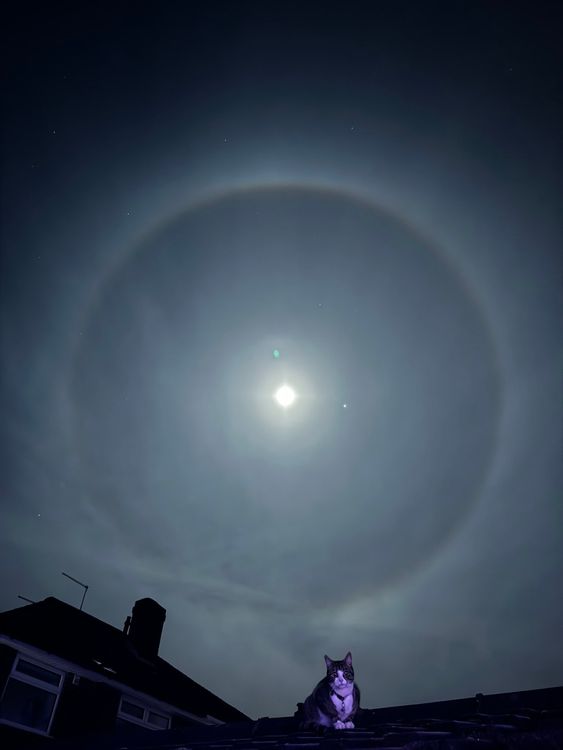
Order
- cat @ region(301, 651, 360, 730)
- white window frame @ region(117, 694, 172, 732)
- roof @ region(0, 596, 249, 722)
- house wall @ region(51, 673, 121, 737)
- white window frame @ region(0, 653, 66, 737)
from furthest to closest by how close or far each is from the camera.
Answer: white window frame @ region(117, 694, 172, 732), roof @ region(0, 596, 249, 722), house wall @ region(51, 673, 121, 737), white window frame @ region(0, 653, 66, 737), cat @ region(301, 651, 360, 730)

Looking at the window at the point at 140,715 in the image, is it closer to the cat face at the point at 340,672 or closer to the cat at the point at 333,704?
the cat face at the point at 340,672

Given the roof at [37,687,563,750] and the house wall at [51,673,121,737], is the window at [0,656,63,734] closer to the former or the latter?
the house wall at [51,673,121,737]

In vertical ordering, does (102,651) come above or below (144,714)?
above

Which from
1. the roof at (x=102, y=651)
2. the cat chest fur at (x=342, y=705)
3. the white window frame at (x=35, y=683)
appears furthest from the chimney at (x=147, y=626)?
the cat chest fur at (x=342, y=705)

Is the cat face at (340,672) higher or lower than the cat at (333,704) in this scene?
higher

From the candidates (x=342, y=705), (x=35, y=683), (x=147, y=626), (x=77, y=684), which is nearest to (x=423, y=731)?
(x=342, y=705)

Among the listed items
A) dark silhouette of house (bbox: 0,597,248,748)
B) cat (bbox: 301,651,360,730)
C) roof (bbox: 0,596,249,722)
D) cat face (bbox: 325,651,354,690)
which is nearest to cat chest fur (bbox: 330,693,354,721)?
cat (bbox: 301,651,360,730)

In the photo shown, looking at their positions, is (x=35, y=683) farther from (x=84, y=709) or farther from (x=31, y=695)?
(x=84, y=709)
